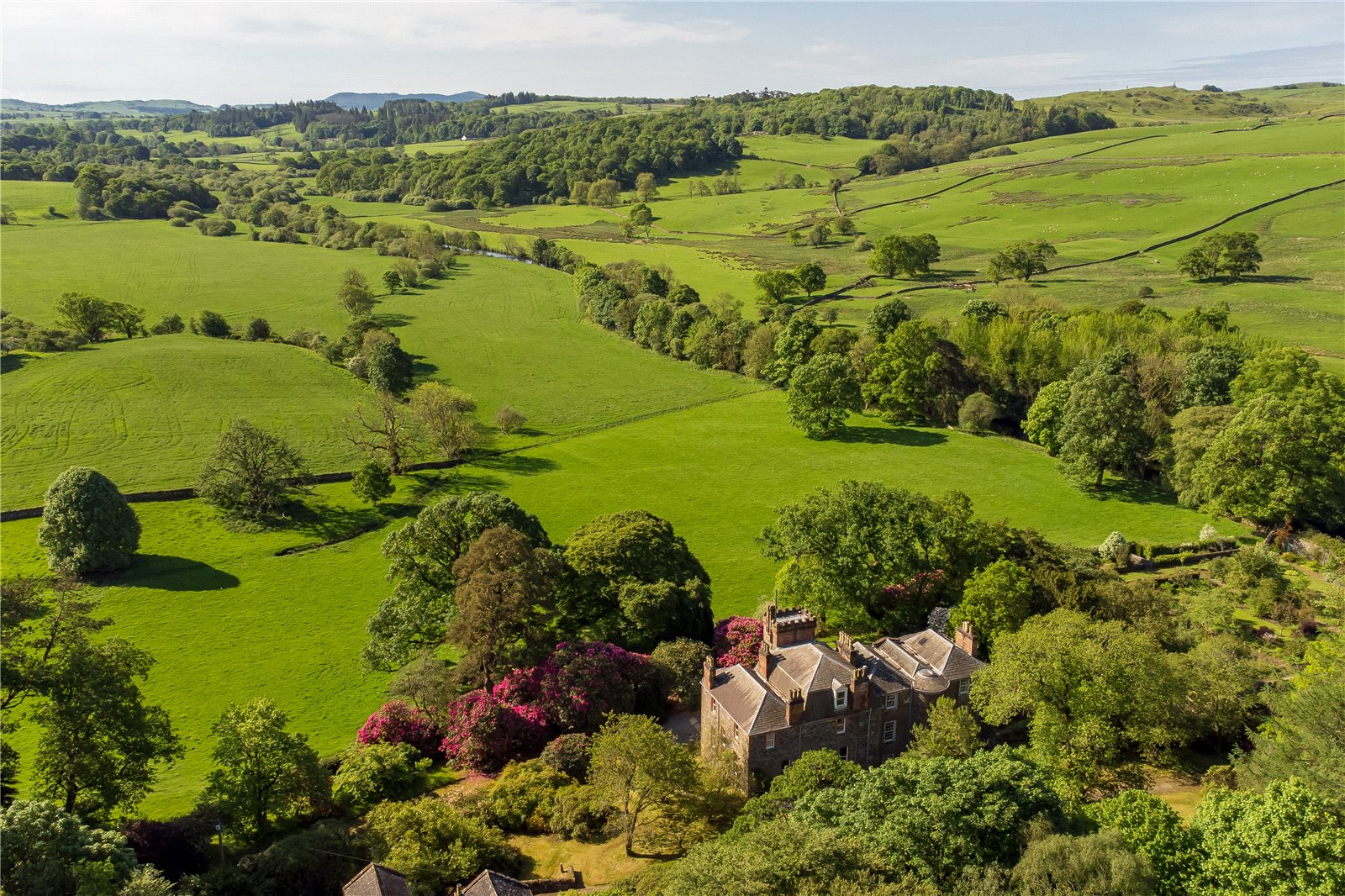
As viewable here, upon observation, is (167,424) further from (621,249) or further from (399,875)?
(621,249)

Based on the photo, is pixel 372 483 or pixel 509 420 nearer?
pixel 372 483

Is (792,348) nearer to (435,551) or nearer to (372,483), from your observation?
(372,483)

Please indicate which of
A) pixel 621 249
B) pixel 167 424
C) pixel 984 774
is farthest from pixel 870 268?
pixel 984 774

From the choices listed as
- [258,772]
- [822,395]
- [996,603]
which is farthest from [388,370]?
[996,603]

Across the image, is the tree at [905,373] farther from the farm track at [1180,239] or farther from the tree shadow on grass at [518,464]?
the farm track at [1180,239]

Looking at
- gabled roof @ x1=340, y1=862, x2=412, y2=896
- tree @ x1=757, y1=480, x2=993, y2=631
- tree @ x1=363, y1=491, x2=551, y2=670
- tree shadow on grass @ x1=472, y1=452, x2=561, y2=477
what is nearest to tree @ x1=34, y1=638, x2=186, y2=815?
gabled roof @ x1=340, y1=862, x2=412, y2=896

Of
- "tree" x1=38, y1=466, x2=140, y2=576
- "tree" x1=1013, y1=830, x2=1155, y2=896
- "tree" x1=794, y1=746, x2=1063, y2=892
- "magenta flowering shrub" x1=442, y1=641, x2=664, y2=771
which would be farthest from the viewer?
"tree" x1=38, y1=466, x2=140, y2=576

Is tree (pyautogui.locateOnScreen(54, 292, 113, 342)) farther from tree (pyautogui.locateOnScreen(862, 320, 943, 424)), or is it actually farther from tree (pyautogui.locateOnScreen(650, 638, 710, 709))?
tree (pyautogui.locateOnScreen(862, 320, 943, 424))
